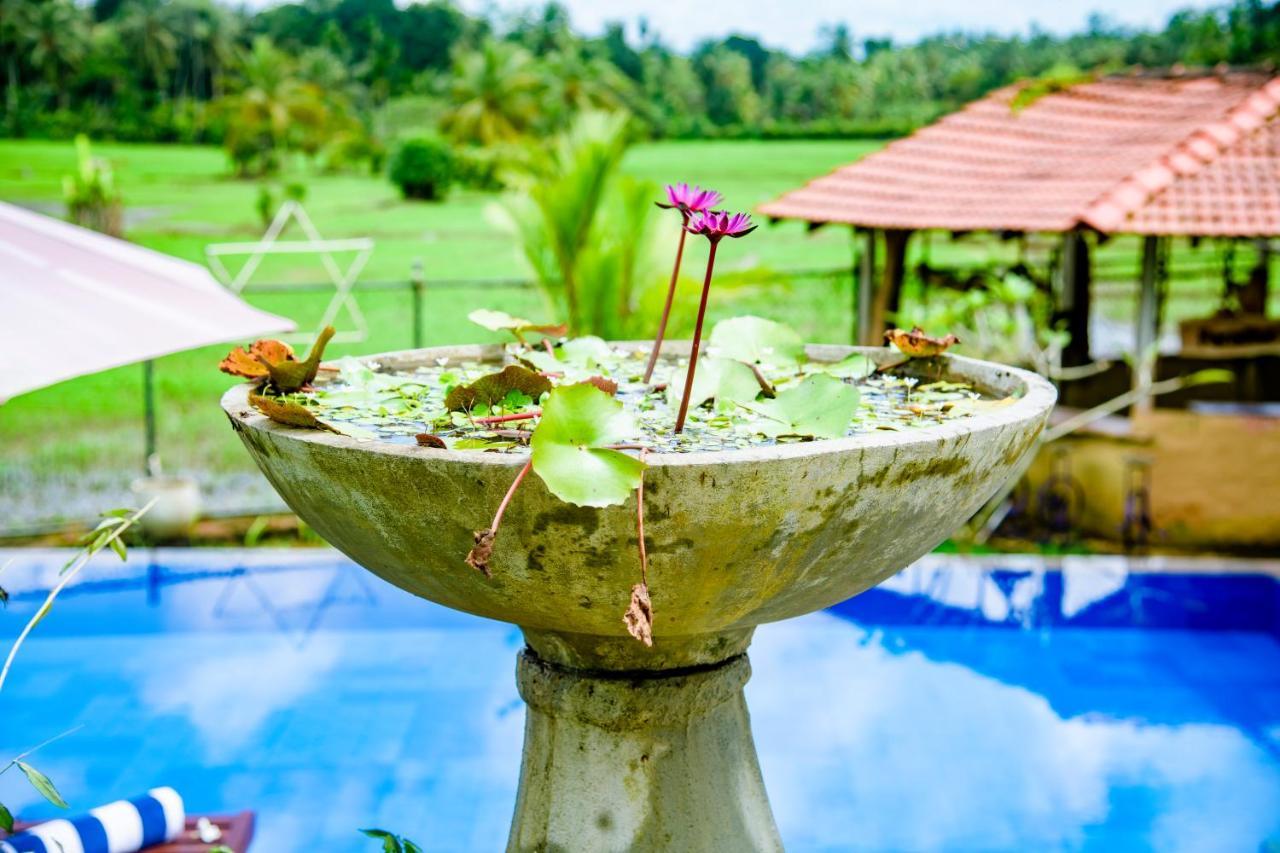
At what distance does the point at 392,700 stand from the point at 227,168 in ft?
54.8

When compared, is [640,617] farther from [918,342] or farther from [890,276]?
[890,276]

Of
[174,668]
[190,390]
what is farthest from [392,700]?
[190,390]

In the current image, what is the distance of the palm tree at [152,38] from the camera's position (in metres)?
18.9

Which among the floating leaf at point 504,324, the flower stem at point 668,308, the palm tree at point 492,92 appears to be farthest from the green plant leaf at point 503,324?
the palm tree at point 492,92

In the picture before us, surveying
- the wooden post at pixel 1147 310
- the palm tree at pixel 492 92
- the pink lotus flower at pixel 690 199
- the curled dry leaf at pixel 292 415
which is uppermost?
the palm tree at pixel 492 92

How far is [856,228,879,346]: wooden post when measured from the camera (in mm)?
8852

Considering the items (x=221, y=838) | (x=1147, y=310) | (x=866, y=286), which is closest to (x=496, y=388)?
(x=221, y=838)

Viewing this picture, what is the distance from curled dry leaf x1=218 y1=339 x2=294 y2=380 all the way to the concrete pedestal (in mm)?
764

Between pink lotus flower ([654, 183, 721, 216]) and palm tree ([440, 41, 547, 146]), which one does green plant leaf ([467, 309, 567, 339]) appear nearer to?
pink lotus flower ([654, 183, 721, 216])

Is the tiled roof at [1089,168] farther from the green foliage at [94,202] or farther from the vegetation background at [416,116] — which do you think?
the green foliage at [94,202]

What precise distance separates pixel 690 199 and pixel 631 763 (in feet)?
3.31

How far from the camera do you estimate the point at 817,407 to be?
2.14 metres

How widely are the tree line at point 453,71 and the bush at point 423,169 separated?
155 cm

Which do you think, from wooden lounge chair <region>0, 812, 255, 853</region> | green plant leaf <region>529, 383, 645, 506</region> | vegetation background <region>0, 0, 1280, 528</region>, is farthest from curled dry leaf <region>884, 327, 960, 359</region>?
vegetation background <region>0, 0, 1280, 528</region>
